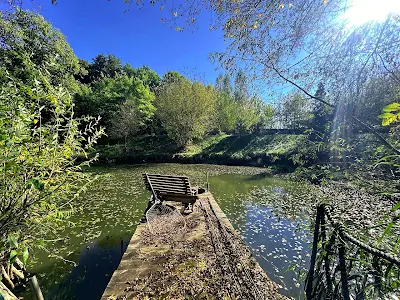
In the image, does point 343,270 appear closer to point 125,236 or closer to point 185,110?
point 125,236

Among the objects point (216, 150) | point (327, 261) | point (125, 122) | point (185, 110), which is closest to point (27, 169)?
point (327, 261)

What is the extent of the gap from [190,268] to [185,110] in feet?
71.9

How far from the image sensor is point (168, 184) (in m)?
6.19

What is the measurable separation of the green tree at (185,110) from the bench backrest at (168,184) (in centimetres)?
1875

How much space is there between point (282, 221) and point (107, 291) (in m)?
6.15

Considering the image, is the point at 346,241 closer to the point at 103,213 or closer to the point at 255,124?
the point at 103,213

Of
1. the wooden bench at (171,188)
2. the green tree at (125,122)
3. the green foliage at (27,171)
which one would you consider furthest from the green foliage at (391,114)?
the green tree at (125,122)

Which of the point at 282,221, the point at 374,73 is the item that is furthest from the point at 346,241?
the point at 282,221

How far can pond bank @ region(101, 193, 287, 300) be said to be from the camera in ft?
9.90

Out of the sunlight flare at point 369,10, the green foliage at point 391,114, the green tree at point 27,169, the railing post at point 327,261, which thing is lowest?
the railing post at point 327,261

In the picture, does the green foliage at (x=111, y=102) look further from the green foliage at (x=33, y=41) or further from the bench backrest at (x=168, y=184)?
the bench backrest at (x=168, y=184)

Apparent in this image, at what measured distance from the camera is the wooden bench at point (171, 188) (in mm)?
6094

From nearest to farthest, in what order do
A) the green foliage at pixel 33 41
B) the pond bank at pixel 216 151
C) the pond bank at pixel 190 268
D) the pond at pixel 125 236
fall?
the pond bank at pixel 190 268, the pond at pixel 125 236, the green foliage at pixel 33 41, the pond bank at pixel 216 151

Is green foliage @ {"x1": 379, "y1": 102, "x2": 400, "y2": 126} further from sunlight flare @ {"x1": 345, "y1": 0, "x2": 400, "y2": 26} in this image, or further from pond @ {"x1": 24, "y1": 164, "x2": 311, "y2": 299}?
sunlight flare @ {"x1": 345, "y1": 0, "x2": 400, "y2": 26}
